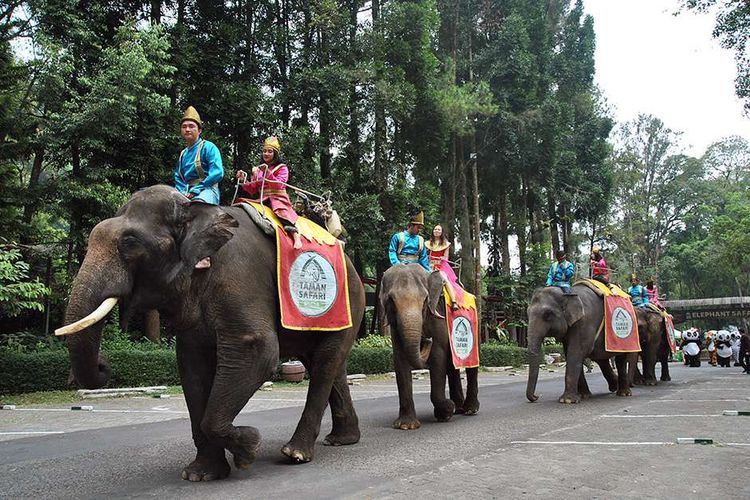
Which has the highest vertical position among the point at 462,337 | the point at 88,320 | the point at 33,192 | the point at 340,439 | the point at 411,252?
the point at 33,192

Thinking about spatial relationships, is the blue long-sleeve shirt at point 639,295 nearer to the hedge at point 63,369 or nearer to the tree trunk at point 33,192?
the hedge at point 63,369

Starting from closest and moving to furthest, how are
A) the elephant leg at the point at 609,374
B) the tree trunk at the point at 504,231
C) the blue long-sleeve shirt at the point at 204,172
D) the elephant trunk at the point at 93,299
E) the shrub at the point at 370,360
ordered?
the elephant trunk at the point at 93,299 < the blue long-sleeve shirt at the point at 204,172 < the elephant leg at the point at 609,374 < the shrub at the point at 370,360 < the tree trunk at the point at 504,231

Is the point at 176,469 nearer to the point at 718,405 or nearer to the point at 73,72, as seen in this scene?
the point at 718,405

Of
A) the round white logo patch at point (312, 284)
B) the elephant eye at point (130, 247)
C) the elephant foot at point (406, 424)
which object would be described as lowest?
the elephant foot at point (406, 424)

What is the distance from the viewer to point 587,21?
38.9m

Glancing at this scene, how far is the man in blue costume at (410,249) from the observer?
9102 mm

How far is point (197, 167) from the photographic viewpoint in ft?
18.2

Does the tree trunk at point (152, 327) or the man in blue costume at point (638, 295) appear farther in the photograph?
the tree trunk at point (152, 327)

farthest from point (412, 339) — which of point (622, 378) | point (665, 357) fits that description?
point (665, 357)

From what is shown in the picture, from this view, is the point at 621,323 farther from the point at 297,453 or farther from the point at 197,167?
the point at 197,167

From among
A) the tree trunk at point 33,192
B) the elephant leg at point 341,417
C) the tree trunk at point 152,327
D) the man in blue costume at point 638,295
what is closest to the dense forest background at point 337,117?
the tree trunk at point 33,192

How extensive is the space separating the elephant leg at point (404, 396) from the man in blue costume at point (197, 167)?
3.65 meters

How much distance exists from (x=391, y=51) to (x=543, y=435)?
784 inches

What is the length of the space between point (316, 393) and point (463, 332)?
3.81 metres
